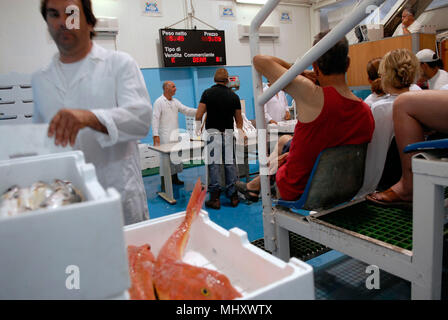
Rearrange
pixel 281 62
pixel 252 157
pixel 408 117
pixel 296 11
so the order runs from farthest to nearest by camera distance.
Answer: pixel 296 11
pixel 252 157
pixel 281 62
pixel 408 117

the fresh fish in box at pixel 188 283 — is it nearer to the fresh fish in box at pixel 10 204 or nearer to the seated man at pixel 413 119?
the fresh fish in box at pixel 10 204

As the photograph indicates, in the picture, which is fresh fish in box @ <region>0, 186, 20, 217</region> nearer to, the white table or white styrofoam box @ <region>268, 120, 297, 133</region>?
the white table

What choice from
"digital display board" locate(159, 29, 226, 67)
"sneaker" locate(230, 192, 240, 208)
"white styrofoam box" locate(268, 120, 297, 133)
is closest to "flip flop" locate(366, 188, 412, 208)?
"sneaker" locate(230, 192, 240, 208)

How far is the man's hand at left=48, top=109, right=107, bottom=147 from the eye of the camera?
0.63 meters

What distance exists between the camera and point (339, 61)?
5.34 feet

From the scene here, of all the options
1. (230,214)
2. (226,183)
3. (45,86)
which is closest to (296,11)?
(226,183)

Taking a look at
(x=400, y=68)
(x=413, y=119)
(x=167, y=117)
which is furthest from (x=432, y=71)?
(x=167, y=117)

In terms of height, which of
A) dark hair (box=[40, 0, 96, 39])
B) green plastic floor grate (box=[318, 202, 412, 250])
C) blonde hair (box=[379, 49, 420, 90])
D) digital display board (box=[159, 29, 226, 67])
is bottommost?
green plastic floor grate (box=[318, 202, 412, 250])

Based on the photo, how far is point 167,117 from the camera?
4.99 metres

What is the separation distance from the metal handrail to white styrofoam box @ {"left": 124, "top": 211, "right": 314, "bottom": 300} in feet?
2.32

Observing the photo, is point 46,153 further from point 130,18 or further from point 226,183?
point 130,18

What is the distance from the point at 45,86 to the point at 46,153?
163 millimetres

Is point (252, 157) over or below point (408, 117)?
below

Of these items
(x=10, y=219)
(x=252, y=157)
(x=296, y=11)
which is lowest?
(x=252, y=157)
